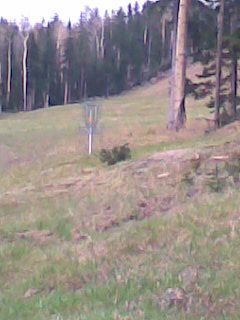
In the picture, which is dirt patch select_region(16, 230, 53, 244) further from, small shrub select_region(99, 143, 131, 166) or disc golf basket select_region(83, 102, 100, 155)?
disc golf basket select_region(83, 102, 100, 155)

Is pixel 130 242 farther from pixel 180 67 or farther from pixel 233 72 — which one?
pixel 233 72

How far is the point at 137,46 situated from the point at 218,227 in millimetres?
91714

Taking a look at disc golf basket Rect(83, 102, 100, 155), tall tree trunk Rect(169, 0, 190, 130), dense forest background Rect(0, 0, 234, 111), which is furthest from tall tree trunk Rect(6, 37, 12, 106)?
disc golf basket Rect(83, 102, 100, 155)

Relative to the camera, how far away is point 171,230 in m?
8.86

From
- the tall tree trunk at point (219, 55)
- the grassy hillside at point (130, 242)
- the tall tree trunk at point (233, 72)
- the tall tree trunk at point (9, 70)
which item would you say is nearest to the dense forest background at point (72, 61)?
the tall tree trunk at point (9, 70)

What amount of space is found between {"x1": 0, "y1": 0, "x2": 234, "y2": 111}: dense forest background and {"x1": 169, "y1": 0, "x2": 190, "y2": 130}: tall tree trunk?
55.8 metres

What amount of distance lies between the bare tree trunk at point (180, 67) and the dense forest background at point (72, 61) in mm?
55805

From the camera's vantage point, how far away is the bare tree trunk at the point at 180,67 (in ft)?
85.4

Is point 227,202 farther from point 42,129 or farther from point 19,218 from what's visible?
point 42,129

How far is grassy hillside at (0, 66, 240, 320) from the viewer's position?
6730 mm

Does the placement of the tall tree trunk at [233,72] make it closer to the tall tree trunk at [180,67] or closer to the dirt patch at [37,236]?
the tall tree trunk at [180,67]

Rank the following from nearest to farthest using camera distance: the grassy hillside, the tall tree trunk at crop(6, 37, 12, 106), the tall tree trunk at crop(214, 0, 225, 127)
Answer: the grassy hillside
the tall tree trunk at crop(214, 0, 225, 127)
the tall tree trunk at crop(6, 37, 12, 106)

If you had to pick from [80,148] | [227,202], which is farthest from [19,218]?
[80,148]

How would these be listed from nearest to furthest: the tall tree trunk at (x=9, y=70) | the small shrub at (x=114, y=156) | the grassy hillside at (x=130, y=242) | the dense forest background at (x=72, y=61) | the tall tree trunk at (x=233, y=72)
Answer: the grassy hillside at (x=130, y=242)
the small shrub at (x=114, y=156)
the tall tree trunk at (x=233, y=72)
the tall tree trunk at (x=9, y=70)
the dense forest background at (x=72, y=61)
